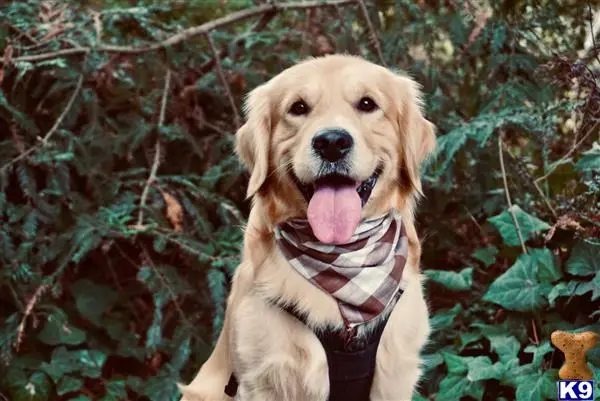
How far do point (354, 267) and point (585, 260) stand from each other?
1151 millimetres

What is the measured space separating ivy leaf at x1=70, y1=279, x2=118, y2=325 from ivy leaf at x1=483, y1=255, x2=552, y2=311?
1.66 meters

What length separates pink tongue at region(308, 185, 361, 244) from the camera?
2133 millimetres

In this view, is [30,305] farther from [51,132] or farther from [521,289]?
[521,289]

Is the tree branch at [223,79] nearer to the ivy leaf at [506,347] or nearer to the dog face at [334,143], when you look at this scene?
the dog face at [334,143]

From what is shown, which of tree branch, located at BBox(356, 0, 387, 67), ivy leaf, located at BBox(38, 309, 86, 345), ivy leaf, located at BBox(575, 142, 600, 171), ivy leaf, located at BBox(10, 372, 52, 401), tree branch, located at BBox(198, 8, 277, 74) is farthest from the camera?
tree branch, located at BBox(198, 8, 277, 74)

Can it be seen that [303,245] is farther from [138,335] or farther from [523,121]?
[138,335]

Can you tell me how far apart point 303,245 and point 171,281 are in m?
1.22

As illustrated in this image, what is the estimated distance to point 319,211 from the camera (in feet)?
7.06

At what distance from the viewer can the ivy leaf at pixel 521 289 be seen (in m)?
3.04

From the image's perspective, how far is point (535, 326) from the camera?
3.07m

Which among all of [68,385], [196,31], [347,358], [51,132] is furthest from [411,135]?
[68,385]

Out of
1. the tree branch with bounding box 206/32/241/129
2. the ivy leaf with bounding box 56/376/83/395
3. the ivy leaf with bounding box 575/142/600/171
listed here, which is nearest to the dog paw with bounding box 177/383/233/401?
the ivy leaf with bounding box 56/376/83/395

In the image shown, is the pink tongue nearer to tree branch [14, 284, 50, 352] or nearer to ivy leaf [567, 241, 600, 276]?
ivy leaf [567, 241, 600, 276]

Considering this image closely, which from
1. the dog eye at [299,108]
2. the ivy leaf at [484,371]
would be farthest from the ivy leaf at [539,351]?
the dog eye at [299,108]
